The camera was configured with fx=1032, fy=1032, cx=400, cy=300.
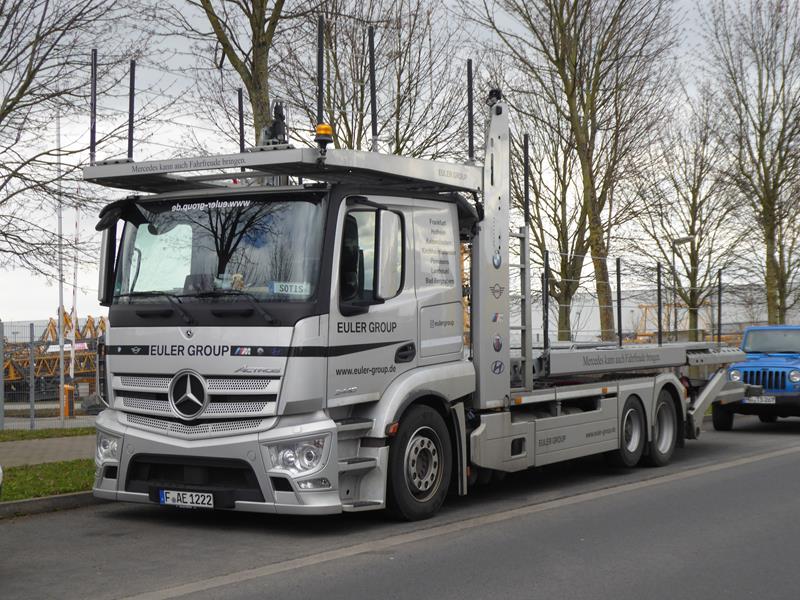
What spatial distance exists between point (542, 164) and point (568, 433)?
13.2 metres

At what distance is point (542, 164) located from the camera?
76.5 ft

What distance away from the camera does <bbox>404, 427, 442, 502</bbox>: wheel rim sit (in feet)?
28.4

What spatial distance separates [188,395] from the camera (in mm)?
8195

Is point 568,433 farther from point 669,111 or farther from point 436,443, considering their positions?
point 669,111

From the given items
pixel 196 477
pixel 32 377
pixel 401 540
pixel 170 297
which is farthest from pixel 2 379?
pixel 401 540

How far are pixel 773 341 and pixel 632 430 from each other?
735 cm

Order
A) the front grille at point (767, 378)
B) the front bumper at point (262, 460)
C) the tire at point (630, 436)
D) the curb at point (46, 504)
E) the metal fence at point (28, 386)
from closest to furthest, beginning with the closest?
the front bumper at point (262, 460), the curb at point (46, 504), the tire at point (630, 436), the front grille at point (767, 378), the metal fence at point (28, 386)

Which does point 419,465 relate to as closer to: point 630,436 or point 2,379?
point 630,436

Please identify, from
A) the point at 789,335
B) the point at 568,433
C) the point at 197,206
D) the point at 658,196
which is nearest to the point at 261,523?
the point at 197,206

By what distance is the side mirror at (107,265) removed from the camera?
29.2ft

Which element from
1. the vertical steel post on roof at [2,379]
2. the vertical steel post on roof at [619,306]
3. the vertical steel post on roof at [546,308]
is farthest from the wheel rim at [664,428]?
the vertical steel post on roof at [2,379]

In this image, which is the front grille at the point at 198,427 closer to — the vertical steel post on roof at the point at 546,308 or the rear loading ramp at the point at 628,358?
the rear loading ramp at the point at 628,358

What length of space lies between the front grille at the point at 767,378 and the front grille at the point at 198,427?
462 inches

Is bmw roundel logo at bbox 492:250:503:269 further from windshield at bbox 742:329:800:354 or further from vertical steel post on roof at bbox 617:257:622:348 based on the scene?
windshield at bbox 742:329:800:354
